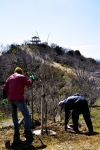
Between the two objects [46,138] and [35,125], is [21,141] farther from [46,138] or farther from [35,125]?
[35,125]

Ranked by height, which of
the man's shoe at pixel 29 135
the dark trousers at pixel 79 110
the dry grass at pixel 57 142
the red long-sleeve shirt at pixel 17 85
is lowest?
the dry grass at pixel 57 142

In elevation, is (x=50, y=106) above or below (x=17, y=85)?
below

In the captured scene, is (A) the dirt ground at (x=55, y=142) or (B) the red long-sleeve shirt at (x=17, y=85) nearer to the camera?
(A) the dirt ground at (x=55, y=142)

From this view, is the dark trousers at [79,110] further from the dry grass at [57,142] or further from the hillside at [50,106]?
the dry grass at [57,142]

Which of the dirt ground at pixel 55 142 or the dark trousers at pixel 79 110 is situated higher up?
the dark trousers at pixel 79 110

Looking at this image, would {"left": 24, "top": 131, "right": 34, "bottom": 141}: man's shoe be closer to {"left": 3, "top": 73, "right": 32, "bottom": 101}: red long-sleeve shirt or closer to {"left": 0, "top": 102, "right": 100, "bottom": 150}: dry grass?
{"left": 0, "top": 102, "right": 100, "bottom": 150}: dry grass

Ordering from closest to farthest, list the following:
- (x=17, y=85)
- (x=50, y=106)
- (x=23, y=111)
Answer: (x=17, y=85)
(x=23, y=111)
(x=50, y=106)

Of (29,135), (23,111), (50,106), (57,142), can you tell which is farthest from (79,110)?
(50,106)

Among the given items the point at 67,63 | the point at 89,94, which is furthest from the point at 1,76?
the point at 67,63

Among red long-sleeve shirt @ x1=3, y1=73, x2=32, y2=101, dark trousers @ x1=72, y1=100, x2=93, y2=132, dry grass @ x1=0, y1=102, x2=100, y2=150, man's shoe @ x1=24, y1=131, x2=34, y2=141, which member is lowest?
dry grass @ x1=0, y1=102, x2=100, y2=150

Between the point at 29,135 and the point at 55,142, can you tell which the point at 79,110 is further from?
the point at 29,135

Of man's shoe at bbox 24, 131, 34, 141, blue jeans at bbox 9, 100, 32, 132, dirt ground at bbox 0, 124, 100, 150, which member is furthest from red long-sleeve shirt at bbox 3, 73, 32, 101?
dirt ground at bbox 0, 124, 100, 150

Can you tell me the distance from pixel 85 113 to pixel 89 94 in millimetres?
12366

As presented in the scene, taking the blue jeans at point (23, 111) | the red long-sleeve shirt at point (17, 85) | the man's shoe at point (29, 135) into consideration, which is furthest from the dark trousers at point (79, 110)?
the red long-sleeve shirt at point (17, 85)
